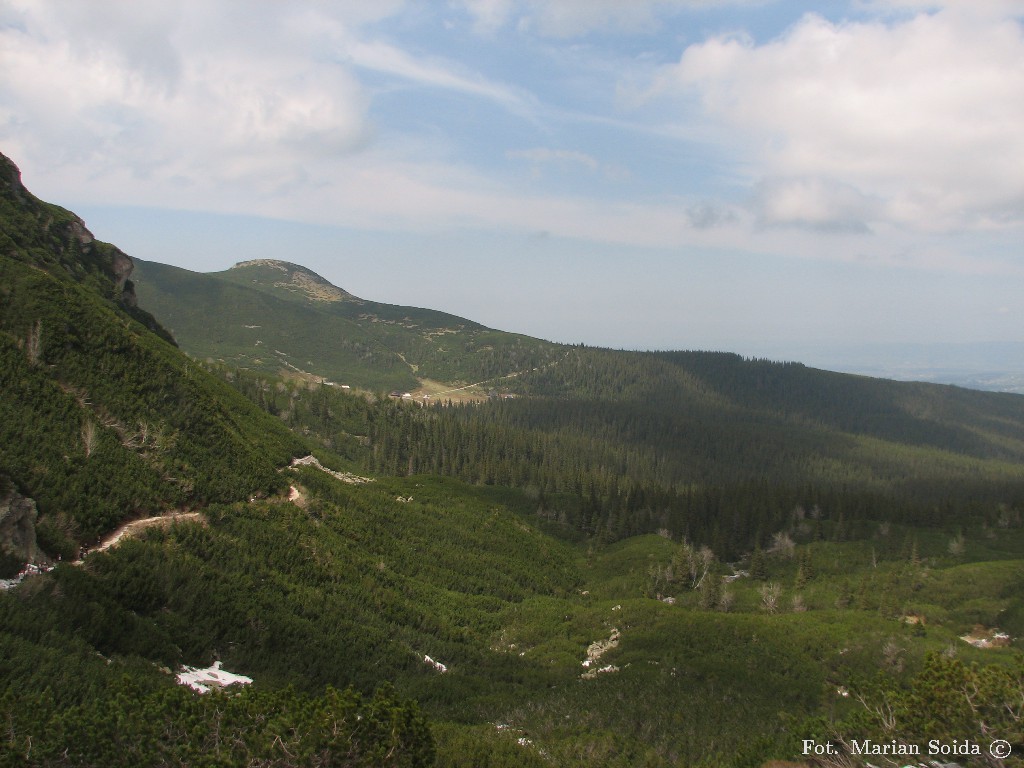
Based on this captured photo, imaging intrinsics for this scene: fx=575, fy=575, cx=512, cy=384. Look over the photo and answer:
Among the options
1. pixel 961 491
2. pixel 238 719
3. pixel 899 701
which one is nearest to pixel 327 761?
pixel 238 719

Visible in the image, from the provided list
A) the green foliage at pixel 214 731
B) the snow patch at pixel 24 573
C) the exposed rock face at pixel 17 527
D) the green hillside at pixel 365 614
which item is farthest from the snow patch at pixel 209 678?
the exposed rock face at pixel 17 527

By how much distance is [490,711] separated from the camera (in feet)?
117

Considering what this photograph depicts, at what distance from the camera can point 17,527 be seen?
2786cm

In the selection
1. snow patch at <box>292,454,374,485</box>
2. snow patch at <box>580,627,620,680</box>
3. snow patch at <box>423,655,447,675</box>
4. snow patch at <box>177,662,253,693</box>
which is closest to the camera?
snow patch at <box>177,662,253,693</box>

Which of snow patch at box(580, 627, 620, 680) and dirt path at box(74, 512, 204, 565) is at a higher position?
→ dirt path at box(74, 512, 204, 565)

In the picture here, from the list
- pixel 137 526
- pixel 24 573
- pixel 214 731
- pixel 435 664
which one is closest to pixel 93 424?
pixel 137 526

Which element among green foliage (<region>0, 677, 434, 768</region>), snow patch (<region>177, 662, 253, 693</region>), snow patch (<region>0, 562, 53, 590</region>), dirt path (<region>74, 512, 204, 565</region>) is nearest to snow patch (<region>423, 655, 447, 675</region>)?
snow patch (<region>177, 662, 253, 693</region>)

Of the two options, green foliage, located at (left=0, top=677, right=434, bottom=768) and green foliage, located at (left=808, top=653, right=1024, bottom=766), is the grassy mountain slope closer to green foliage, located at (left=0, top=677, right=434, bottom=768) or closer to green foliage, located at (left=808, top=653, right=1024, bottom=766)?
green foliage, located at (left=0, top=677, right=434, bottom=768)

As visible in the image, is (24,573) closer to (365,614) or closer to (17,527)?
(17,527)

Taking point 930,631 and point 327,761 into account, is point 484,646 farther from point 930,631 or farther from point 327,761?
point 930,631

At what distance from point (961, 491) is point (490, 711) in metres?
198

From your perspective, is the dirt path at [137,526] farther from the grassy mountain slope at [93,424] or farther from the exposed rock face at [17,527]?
the exposed rock face at [17,527]

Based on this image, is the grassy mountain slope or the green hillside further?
the grassy mountain slope

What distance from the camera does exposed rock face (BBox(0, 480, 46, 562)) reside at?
88.1 ft
